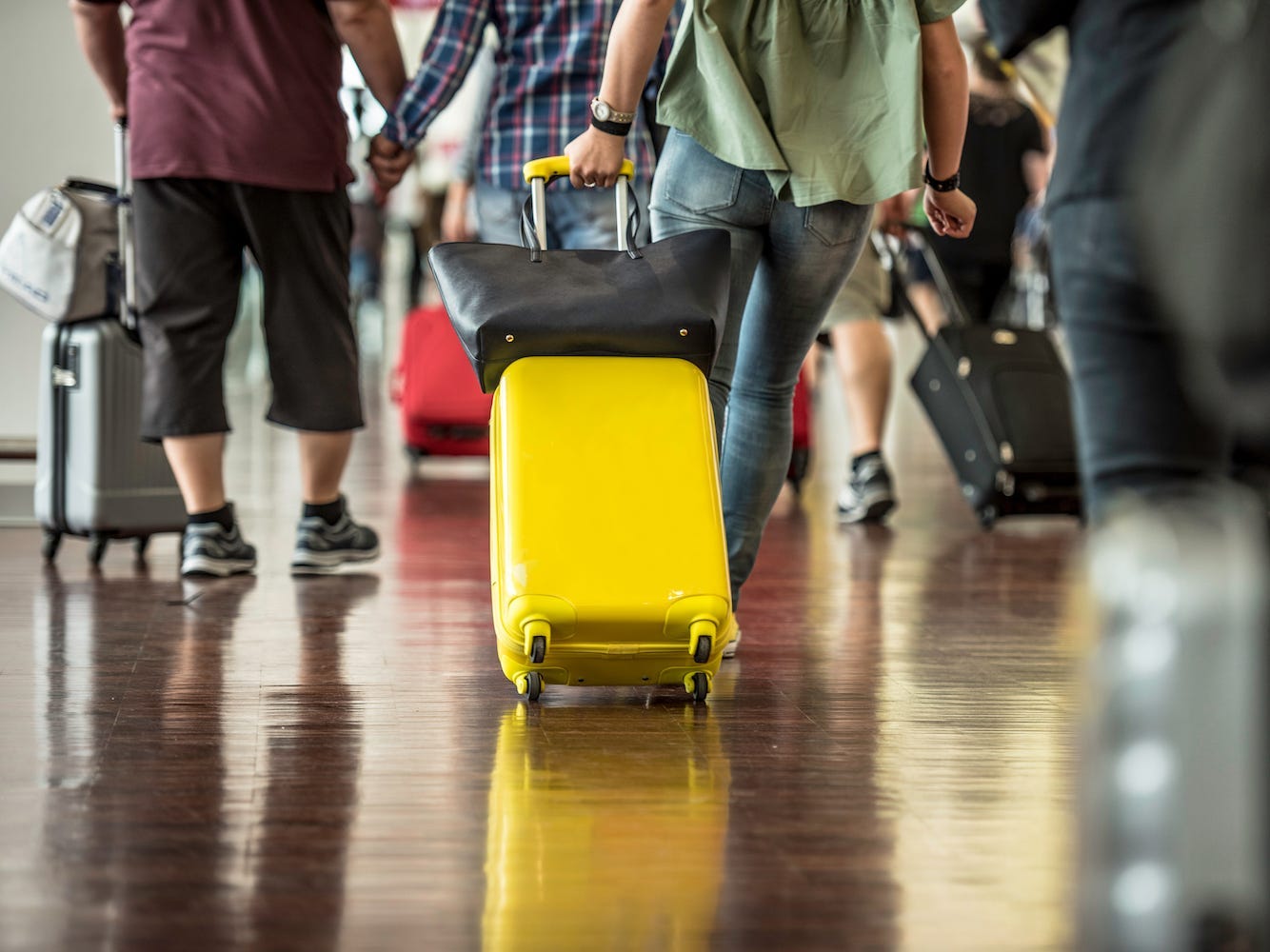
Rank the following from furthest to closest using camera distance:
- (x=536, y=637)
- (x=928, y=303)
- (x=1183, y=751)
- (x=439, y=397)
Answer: (x=928, y=303)
(x=439, y=397)
(x=536, y=637)
(x=1183, y=751)

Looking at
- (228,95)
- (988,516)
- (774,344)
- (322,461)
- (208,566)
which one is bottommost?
(208,566)

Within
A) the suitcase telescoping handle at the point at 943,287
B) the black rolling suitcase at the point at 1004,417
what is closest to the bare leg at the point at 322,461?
the black rolling suitcase at the point at 1004,417

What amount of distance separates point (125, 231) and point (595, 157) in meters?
1.52

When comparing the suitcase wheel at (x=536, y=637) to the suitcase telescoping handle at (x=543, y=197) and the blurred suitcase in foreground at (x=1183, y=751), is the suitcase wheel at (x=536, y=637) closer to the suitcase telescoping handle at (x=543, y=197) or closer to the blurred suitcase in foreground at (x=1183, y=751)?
the suitcase telescoping handle at (x=543, y=197)

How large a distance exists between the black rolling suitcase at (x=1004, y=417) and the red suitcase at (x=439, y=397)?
1.47 m

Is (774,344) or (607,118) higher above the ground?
(607,118)

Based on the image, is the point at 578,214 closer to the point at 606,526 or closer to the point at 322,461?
the point at 322,461

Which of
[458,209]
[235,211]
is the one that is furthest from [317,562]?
[458,209]

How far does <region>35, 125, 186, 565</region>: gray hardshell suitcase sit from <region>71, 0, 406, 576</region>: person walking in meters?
0.17

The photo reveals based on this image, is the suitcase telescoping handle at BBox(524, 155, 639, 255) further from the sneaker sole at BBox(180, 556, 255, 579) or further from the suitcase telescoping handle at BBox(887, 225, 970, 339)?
the suitcase telescoping handle at BBox(887, 225, 970, 339)

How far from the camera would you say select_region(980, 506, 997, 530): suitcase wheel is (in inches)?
172

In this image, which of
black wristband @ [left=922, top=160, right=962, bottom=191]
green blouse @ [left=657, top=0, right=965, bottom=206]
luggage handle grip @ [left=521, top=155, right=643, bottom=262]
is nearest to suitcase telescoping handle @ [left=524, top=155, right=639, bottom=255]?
luggage handle grip @ [left=521, top=155, right=643, bottom=262]

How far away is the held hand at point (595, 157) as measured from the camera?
7.71 ft

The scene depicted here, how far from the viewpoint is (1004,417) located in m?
4.31
